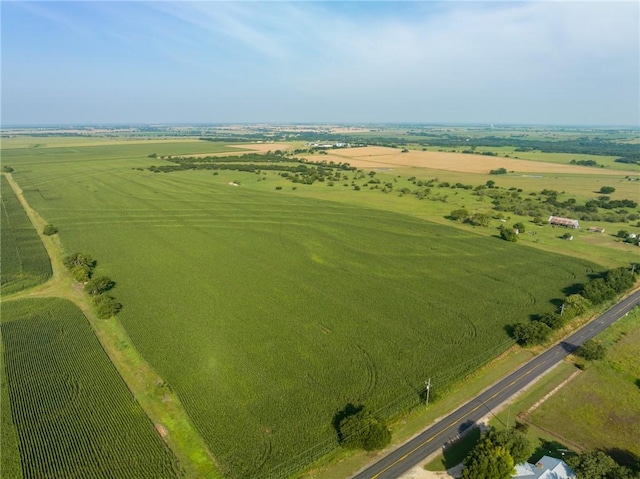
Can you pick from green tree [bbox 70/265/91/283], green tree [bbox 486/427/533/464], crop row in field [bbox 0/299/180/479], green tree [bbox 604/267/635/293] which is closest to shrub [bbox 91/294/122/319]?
crop row in field [bbox 0/299/180/479]

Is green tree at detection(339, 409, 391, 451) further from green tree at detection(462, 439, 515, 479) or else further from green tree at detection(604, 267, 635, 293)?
green tree at detection(604, 267, 635, 293)

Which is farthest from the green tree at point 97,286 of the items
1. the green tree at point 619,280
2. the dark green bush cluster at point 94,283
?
the green tree at point 619,280

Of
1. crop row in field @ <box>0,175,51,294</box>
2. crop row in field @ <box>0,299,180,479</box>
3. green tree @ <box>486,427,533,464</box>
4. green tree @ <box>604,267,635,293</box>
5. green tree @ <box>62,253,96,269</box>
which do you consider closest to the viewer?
green tree @ <box>486,427,533,464</box>

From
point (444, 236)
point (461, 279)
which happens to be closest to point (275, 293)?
point (461, 279)

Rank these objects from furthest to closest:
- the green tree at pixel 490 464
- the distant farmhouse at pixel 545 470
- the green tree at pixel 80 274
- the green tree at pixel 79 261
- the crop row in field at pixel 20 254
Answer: the green tree at pixel 79 261
the crop row in field at pixel 20 254
the green tree at pixel 80 274
the distant farmhouse at pixel 545 470
the green tree at pixel 490 464

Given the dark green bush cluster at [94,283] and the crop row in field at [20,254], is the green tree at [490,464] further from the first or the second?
the crop row in field at [20,254]
